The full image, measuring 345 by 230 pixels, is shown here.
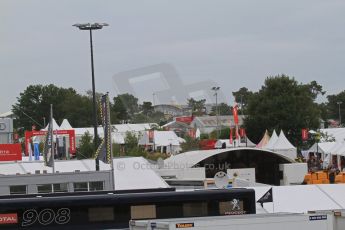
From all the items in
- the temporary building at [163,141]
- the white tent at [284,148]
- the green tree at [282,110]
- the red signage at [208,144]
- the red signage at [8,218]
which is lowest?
the red signage at [8,218]

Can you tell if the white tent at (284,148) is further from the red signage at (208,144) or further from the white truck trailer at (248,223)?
the white truck trailer at (248,223)

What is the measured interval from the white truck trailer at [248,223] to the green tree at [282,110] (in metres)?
77.3

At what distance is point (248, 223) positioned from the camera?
12.2m

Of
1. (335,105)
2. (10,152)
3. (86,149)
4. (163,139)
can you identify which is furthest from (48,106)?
(10,152)

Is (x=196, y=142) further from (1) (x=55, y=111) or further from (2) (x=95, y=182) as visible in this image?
(1) (x=55, y=111)

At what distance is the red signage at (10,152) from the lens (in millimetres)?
42469

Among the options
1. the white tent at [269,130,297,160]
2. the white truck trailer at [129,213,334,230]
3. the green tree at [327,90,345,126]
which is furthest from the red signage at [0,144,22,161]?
the green tree at [327,90,345,126]

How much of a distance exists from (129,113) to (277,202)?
149515 millimetres

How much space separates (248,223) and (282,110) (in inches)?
3202

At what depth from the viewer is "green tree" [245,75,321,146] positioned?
9119 centimetres

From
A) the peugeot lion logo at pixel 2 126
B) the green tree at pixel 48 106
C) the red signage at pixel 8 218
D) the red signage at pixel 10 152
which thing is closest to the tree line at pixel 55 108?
the green tree at pixel 48 106

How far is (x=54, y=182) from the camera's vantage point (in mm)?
29062

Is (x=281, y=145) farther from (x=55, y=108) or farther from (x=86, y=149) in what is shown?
(x=55, y=108)

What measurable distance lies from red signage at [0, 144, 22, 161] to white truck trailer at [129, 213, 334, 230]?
30.4 meters
